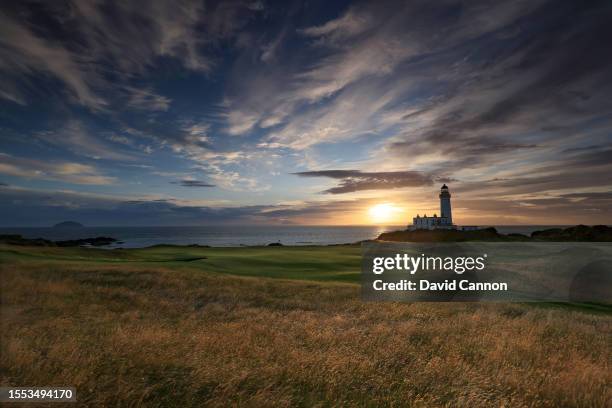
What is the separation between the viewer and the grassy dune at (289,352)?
581 cm

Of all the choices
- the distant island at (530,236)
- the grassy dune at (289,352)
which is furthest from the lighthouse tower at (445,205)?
the grassy dune at (289,352)

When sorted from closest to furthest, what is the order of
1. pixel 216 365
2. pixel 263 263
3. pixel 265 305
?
pixel 216 365 < pixel 265 305 < pixel 263 263

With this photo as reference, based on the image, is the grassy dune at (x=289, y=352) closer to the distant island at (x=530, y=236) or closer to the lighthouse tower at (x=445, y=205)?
the distant island at (x=530, y=236)

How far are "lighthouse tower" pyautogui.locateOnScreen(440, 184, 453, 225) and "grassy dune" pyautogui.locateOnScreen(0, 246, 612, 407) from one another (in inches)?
3614

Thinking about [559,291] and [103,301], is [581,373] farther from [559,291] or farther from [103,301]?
[559,291]

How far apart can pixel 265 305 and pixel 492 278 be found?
2318cm

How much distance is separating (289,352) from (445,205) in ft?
342

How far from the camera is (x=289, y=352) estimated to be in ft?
25.9

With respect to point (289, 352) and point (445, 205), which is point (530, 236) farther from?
point (289, 352)

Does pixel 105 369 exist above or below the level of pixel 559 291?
above

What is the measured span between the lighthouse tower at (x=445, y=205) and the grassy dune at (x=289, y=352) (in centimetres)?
9181

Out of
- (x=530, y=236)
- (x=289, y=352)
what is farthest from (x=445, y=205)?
(x=289, y=352)

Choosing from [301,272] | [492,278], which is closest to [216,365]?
[301,272]

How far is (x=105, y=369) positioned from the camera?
6.25 meters
